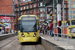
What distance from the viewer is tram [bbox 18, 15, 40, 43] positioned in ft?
49.9

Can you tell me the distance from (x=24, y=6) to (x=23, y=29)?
78727 millimetres

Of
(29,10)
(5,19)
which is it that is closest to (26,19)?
(5,19)

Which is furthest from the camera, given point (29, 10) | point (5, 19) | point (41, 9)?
point (29, 10)

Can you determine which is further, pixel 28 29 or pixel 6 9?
pixel 6 9

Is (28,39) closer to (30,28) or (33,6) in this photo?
(30,28)

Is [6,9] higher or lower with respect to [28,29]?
higher

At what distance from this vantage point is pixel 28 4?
88.8 meters

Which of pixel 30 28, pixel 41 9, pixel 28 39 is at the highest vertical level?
pixel 41 9

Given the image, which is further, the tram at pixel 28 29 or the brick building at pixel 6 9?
the brick building at pixel 6 9

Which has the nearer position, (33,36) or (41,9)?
(33,36)

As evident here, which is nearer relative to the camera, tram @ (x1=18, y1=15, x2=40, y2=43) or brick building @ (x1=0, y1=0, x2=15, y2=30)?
tram @ (x1=18, y1=15, x2=40, y2=43)

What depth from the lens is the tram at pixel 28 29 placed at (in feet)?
49.9

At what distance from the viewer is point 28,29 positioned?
15484 mm

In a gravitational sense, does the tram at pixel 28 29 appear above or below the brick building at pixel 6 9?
below
